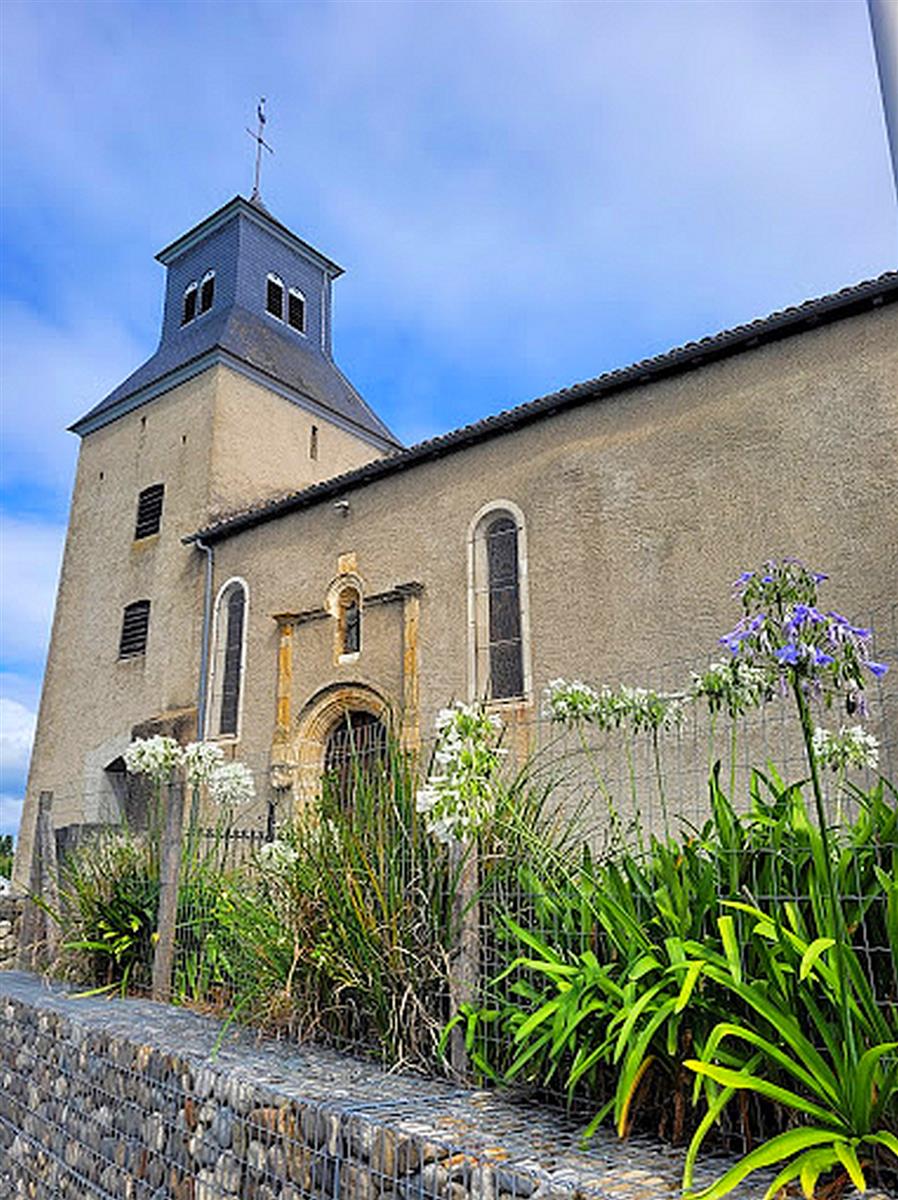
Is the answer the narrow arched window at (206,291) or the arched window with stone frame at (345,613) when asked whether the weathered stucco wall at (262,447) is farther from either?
the arched window with stone frame at (345,613)

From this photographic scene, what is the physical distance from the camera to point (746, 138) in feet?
13.1

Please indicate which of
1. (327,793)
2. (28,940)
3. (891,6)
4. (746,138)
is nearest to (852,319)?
(746,138)

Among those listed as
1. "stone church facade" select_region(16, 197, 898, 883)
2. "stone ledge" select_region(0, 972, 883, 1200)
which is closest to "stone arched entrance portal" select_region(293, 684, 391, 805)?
"stone church facade" select_region(16, 197, 898, 883)

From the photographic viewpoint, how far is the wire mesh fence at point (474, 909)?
110 inches

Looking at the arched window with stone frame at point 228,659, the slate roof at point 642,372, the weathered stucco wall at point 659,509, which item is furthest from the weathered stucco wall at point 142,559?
the weathered stucco wall at point 659,509

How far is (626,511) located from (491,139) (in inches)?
195

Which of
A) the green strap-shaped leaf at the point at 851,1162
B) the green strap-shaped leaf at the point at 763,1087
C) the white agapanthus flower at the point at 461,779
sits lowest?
the green strap-shaped leaf at the point at 851,1162

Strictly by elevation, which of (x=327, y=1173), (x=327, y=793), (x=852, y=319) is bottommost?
(x=327, y=1173)

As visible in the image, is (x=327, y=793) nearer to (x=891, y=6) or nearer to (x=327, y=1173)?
(x=327, y=1173)

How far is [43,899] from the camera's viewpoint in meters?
6.88

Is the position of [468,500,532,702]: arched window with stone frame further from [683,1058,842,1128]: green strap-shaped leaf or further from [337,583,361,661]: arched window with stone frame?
[683,1058,842,1128]: green strap-shaped leaf

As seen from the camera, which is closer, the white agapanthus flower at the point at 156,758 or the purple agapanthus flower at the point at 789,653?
the purple agapanthus flower at the point at 789,653

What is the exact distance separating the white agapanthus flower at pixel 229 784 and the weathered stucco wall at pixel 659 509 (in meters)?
3.85

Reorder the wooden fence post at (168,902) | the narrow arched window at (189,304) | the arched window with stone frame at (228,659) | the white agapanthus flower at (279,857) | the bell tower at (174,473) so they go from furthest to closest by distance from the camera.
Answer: the narrow arched window at (189,304) → the bell tower at (174,473) → the arched window with stone frame at (228,659) → the wooden fence post at (168,902) → the white agapanthus flower at (279,857)
